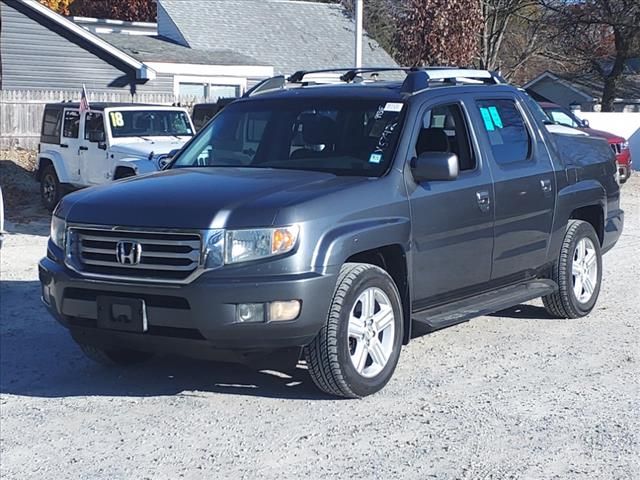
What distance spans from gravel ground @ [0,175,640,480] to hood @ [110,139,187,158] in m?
6.67

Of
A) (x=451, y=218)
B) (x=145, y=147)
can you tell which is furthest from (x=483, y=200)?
(x=145, y=147)

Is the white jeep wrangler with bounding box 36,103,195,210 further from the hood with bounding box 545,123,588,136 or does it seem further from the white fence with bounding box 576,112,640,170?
the white fence with bounding box 576,112,640,170

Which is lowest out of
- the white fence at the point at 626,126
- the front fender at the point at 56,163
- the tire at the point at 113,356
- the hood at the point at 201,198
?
the white fence at the point at 626,126

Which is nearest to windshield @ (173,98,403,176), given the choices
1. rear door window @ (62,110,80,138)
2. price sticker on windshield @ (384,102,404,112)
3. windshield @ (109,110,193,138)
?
price sticker on windshield @ (384,102,404,112)

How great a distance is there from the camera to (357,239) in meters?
5.93

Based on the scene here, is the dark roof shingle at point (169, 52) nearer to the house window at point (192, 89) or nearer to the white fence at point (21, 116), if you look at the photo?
the house window at point (192, 89)

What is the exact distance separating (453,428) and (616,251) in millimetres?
7276

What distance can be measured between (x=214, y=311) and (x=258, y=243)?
0.45m

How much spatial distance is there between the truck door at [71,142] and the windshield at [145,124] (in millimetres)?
1117

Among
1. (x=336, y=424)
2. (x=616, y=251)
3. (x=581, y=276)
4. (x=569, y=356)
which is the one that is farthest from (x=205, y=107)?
(x=336, y=424)

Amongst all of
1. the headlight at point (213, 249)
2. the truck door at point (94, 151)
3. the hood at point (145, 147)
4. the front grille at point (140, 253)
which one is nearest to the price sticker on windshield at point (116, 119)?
the truck door at point (94, 151)

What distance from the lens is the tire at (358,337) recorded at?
19.1 feet

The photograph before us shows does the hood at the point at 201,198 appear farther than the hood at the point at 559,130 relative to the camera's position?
No

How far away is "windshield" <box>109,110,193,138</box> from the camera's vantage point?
51.0 feet
